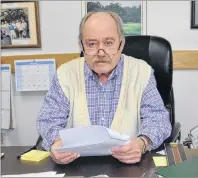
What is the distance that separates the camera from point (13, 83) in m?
2.61

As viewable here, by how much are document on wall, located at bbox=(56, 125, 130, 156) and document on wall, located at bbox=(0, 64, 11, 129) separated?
157 centimetres

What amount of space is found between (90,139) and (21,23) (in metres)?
1.67

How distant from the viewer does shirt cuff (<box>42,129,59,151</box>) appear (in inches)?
51.2

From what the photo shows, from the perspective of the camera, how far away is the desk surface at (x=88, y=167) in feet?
3.45

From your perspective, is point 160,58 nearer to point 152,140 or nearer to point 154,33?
point 152,140

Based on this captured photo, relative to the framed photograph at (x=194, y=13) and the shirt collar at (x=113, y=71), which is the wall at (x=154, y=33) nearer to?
the framed photograph at (x=194, y=13)

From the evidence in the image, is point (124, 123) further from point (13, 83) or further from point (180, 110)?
point (13, 83)

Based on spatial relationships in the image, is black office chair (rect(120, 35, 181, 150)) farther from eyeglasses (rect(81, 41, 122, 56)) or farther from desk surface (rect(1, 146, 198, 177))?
desk surface (rect(1, 146, 198, 177))

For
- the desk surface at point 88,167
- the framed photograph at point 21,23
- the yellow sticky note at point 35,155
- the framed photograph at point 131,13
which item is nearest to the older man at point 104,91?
the yellow sticky note at point 35,155

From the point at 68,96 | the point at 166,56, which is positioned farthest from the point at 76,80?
the point at 166,56

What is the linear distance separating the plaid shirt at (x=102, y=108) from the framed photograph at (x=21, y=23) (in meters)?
1.03

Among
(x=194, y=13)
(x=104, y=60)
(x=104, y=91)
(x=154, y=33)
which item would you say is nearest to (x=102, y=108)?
(x=104, y=91)

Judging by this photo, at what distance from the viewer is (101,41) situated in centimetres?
146

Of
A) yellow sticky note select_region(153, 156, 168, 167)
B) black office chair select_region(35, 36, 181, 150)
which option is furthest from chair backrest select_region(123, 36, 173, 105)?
yellow sticky note select_region(153, 156, 168, 167)
